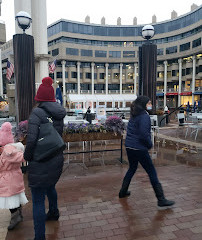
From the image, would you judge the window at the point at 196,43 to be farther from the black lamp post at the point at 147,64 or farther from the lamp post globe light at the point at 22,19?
the lamp post globe light at the point at 22,19

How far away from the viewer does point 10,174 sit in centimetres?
307

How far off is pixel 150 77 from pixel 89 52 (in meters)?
52.5

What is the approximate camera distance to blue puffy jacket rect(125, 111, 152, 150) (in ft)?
11.6

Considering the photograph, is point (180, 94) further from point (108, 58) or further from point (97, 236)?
point (97, 236)

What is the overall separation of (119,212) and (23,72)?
6.13 m

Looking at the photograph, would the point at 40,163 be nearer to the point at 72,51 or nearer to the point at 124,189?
the point at 124,189

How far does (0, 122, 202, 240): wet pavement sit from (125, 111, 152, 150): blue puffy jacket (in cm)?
114

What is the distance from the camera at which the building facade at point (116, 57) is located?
182 feet

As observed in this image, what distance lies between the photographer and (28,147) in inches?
96.6

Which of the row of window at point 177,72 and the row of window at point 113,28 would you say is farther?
the row of window at point 113,28

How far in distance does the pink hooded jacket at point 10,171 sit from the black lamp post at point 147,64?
815cm

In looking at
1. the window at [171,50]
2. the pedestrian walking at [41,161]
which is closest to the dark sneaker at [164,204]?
the pedestrian walking at [41,161]

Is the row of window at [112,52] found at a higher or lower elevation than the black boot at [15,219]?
higher

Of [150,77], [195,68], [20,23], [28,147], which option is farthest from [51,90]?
[195,68]
